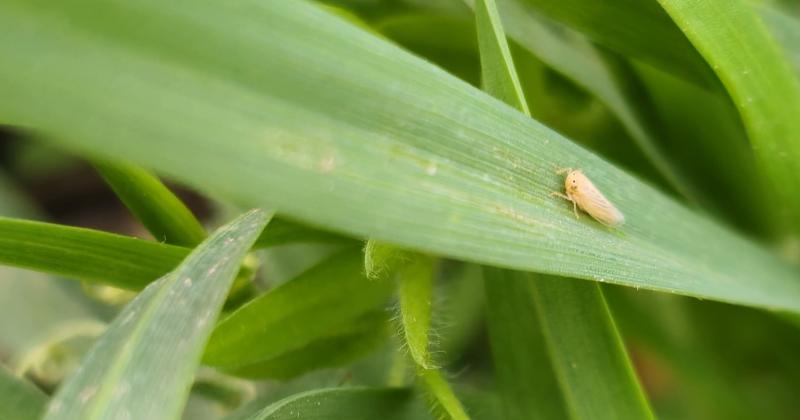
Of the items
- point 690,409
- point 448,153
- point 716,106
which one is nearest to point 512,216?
point 448,153

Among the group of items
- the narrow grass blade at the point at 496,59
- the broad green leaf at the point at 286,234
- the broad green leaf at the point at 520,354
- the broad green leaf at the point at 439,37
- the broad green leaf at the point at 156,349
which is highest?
the narrow grass blade at the point at 496,59

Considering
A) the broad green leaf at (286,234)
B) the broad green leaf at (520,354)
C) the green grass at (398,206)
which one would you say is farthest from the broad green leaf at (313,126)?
the broad green leaf at (286,234)

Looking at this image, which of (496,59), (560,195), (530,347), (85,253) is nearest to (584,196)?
(560,195)

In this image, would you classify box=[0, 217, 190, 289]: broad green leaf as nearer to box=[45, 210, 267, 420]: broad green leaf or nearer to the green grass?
the green grass

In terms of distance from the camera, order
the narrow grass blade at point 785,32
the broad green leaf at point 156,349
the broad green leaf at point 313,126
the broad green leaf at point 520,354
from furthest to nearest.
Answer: the narrow grass blade at point 785,32 < the broad green leaf at point 520,354 < the broad green leaf at point 156,349 < the broad green leaf at point 313,126

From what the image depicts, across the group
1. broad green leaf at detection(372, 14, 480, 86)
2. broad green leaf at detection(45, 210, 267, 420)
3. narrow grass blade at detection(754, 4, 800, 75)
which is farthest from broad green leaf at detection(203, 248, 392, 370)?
narrow grass blade at detection(754, 4, 800, 75)

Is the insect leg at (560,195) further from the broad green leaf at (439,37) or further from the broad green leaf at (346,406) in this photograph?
the broad green leaf at (439,37)

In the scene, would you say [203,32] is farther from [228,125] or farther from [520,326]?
[520,326]
